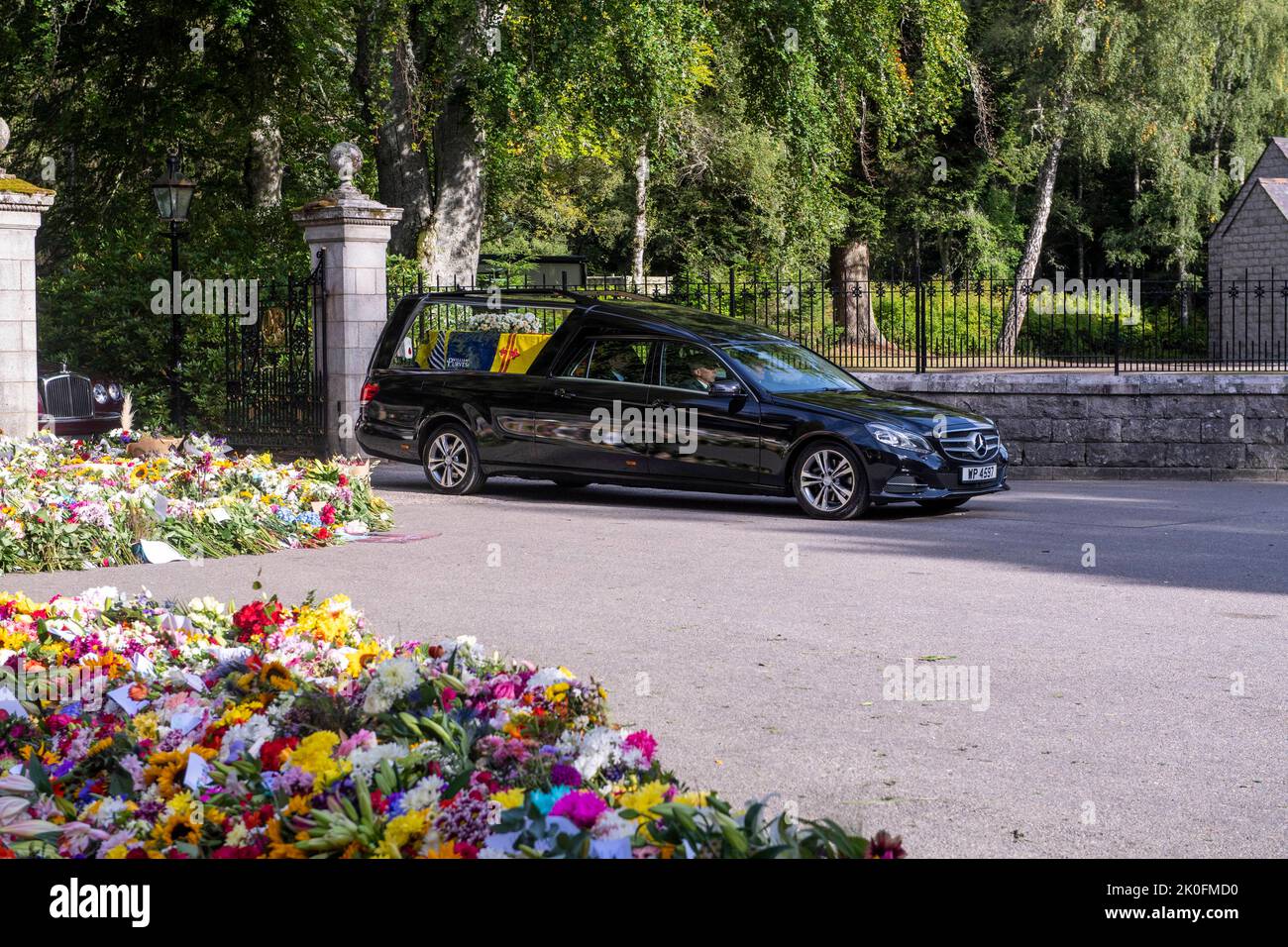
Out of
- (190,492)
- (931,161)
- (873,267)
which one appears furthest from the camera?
(873,267)

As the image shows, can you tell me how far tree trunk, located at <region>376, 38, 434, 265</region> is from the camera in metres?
23.2

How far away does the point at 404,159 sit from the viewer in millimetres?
23891

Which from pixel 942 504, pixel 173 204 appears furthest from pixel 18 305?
pixel 942 504

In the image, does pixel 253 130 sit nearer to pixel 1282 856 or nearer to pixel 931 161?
pixel 931 161

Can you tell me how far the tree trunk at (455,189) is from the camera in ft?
77.2

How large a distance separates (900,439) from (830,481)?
2.27ft

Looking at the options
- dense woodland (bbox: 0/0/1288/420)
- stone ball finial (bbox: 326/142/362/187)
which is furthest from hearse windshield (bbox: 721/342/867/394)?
dense woodland (bbox: 0/0/1288/420)

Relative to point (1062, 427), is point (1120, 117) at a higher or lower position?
higher

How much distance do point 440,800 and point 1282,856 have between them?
7.73 ft

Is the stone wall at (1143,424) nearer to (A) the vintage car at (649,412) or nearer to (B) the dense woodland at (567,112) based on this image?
(A) the vintage car at (649,412)

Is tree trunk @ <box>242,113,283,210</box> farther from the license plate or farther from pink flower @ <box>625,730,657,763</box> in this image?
pink flower @ <box>625,730,657,763</box>

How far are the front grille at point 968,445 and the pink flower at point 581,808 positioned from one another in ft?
33.6
